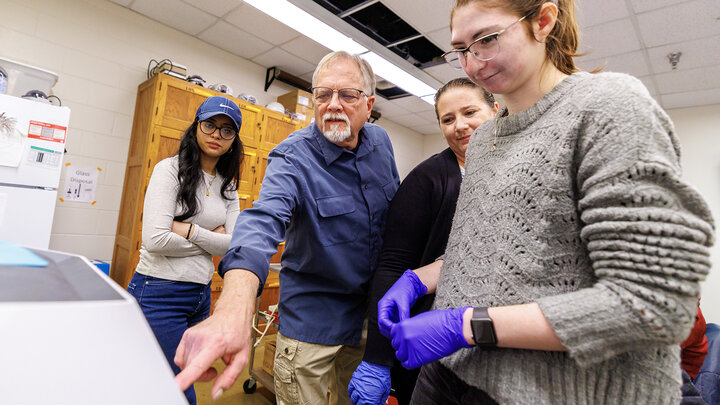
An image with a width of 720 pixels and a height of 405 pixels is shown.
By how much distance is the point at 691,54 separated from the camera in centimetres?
294

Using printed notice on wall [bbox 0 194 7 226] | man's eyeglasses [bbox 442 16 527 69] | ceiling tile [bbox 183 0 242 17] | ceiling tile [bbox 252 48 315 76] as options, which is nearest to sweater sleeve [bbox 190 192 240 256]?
man's eyeglasses [bbox 442 16 527 69]

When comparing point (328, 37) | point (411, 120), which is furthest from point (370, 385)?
point (411, 120)

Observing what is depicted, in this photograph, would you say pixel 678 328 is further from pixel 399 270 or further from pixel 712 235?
pixel 399 270

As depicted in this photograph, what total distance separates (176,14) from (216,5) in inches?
18.8

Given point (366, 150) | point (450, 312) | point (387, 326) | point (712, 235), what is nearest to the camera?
point (712, 235)

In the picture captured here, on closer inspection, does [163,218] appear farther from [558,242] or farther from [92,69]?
[92,69]

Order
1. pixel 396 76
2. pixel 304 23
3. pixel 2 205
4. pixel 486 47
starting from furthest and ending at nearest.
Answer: pixel 396 76
pixel 304 23
pixel 2 205
pixel 486 47

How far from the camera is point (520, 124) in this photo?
70cm

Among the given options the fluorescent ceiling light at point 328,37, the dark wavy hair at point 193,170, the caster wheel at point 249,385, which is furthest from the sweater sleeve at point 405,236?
the fluorescent ceiling light at point 328,37

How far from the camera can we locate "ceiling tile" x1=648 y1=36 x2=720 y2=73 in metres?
2.78

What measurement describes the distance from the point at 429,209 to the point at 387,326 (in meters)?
0.44

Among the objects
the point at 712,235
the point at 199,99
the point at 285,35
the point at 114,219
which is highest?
the point at 285,35

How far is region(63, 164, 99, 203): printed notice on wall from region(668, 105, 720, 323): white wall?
19.5 ft

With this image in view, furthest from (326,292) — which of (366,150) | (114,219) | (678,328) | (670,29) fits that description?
(670,29)
